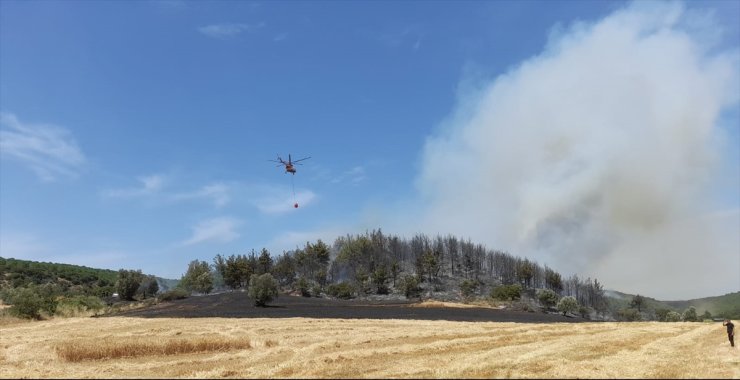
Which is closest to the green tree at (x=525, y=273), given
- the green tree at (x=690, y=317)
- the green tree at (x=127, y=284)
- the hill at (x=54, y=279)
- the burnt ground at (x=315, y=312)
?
the green tree at (x=690, y=317)

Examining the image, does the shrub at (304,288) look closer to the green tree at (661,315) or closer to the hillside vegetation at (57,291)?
the hillside vegetation at (57,291)

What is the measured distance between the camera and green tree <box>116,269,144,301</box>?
11881cm

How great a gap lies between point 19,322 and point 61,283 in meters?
97.2

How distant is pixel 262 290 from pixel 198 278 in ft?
185

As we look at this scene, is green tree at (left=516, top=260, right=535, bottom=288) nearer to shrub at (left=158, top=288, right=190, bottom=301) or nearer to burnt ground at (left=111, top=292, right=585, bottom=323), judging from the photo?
burnt ground at (left=111, top=292, right=585, bottom=323)

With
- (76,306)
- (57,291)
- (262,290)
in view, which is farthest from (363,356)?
(57,291)

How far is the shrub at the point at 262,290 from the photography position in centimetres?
8925

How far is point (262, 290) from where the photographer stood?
293 feet

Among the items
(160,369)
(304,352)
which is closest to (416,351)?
(304,352)

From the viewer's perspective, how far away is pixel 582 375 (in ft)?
74.8

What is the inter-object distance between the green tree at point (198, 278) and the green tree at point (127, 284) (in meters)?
18.8

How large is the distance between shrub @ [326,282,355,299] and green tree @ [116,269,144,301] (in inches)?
1760

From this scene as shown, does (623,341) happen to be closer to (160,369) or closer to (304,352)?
(304,352)

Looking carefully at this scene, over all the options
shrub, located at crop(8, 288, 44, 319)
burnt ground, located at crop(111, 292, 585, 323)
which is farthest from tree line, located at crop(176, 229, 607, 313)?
shrub, located at crop(8, 288, 44, 319)
